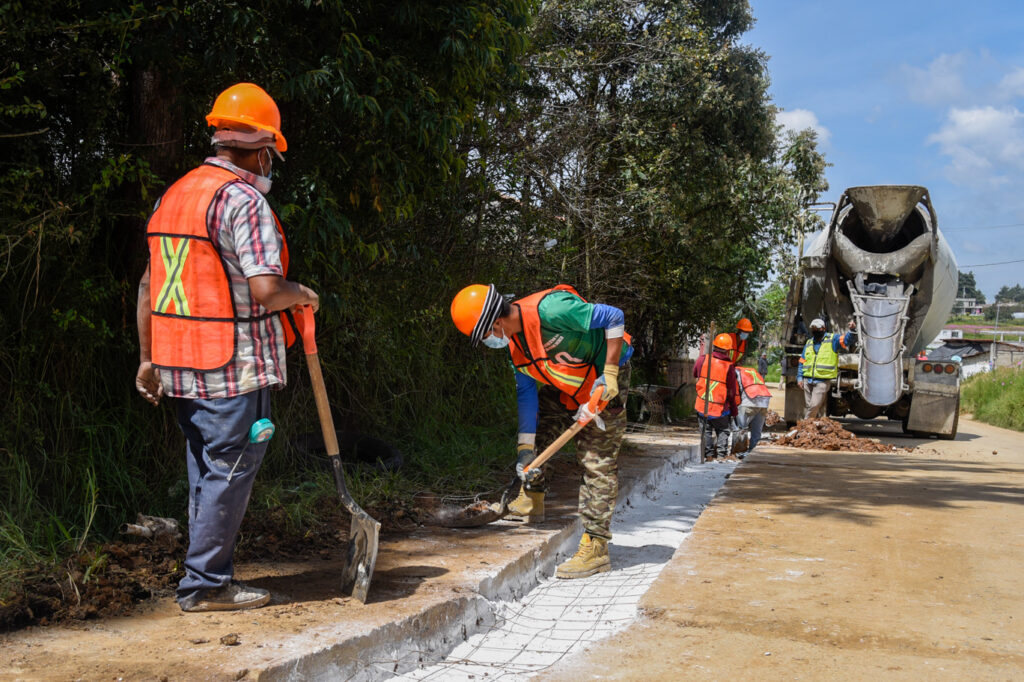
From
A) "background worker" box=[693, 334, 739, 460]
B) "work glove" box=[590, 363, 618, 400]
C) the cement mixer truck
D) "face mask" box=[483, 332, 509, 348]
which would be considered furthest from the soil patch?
the cement mixer truck

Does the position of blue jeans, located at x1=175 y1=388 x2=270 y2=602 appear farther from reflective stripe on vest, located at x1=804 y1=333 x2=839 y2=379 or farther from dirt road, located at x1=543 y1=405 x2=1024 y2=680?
reflective stripe on vest, located at x1=804 y1=333 x2=839 y2=379

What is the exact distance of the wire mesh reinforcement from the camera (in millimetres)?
3102

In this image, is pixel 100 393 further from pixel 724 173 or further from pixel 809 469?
pixel 724 173

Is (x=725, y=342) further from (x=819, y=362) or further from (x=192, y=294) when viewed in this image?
(x=192, y=294)

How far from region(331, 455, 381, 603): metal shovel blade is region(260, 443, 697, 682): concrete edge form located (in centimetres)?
27

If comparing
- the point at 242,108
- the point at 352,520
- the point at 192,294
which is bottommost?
the point at 352,520

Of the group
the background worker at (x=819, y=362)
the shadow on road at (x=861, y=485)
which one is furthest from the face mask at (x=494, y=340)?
the background worker at (x=819, y=362)

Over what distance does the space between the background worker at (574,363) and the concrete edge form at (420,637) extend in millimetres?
340

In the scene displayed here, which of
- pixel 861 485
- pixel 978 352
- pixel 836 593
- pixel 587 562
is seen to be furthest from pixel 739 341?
pixel 978 352

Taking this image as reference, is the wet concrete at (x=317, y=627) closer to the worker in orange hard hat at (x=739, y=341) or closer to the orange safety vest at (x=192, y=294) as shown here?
the orange safety vest at (x=192, y=294)

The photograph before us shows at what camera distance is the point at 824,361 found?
464 inches

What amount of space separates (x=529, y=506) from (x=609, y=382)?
1.12 meters

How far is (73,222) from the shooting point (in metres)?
3.93

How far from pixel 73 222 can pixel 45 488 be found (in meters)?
1.26
